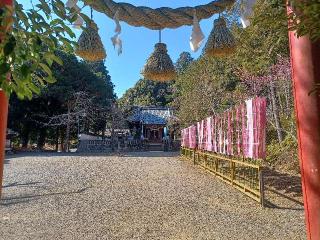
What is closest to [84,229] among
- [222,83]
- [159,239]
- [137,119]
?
[159,239]

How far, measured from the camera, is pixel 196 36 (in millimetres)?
2383

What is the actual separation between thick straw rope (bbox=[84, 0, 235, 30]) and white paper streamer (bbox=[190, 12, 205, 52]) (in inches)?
1.3

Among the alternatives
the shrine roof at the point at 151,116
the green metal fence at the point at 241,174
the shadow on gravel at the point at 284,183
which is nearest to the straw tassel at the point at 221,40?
the green metal fence at the point at 241,174

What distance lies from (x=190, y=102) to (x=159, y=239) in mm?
14461

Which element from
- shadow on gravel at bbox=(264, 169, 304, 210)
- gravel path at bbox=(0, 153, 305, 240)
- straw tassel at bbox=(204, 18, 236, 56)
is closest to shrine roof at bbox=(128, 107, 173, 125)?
shadow on gravel at bbox=(264, 169, 304, 210)

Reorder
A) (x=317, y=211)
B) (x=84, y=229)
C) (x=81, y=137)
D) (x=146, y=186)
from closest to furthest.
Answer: (x=317, y=211) < (x=84, y=229) < (x=146, y=186) < (x=81, y=137)

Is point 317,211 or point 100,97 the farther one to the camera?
point 100,97

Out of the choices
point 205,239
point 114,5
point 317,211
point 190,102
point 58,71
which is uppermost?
point 58,71

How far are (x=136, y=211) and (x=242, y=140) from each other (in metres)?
2.54

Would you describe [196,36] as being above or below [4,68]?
above

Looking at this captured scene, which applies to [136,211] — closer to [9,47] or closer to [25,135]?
[9,47]

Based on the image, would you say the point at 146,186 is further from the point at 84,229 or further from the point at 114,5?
the point at 114,5

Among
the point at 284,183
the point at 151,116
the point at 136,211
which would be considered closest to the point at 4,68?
the point at 136,211

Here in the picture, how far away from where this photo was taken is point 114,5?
2152 millimetres
